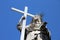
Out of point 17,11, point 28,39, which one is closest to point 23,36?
point 28,39

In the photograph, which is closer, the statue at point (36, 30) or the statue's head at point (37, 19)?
the statue at point (36, 30)

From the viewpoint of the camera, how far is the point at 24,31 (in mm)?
19812

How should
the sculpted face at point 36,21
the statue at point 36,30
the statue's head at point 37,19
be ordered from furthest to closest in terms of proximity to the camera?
the statue's head at point 37,19
the sculpted face at point 36,21
the statue at point 36,30

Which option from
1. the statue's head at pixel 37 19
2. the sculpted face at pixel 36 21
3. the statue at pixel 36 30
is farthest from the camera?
the statue's head at pixel 37 19

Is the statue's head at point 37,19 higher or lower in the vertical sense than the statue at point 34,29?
higher

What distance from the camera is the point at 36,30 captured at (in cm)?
1972

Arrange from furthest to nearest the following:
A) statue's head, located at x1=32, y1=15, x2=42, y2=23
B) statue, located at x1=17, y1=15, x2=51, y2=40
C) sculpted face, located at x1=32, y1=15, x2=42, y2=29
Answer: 1. statue's head, located at x1=32, y1=15, x2=42, y2=23
2. sculpted face, located at x1=32, y1=15, x2=42, y2=29
3. statue, located at x1=17, y1=15, x2=51, y2=40

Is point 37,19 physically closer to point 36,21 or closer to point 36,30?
point 36,21

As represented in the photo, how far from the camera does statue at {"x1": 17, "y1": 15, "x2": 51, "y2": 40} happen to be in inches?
765

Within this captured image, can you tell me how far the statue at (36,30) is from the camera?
19438mm

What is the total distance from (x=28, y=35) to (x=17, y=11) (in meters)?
1.49

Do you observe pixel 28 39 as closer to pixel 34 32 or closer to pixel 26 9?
pixel 34 32

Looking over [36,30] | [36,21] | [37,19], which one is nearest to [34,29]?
[36,30]

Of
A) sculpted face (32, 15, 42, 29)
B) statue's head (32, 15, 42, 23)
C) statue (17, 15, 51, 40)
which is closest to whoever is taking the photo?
statue (17, 15, 51, 40)
